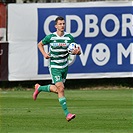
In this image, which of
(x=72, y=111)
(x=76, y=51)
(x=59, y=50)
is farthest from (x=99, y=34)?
(x=76, y=51)

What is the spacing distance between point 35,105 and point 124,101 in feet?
8.54

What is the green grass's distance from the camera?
11992 millimetres

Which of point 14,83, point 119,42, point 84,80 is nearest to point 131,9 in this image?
point 119,42

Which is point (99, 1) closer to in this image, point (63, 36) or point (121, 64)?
point (121, 64)

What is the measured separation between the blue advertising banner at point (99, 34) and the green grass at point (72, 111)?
5.30 ft

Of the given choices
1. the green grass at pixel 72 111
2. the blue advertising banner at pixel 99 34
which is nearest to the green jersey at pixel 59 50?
the green grass at pixel 72 111

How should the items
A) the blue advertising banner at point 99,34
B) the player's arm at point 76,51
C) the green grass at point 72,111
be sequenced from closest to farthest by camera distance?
the green grass at point 72,111
the player's arm at point 76,51
the blue advertising banner at point 99,34

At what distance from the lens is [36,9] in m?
23.5

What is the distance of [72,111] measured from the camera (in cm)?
1558

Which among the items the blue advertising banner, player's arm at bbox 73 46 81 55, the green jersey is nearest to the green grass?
the green jersey

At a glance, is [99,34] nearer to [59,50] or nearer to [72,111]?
[72,111]

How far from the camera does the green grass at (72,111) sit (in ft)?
39.3

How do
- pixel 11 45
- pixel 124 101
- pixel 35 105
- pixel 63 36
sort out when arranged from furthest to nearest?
pixel 11 45
pixel 124 101
pixel 35 105
pixel 63 36

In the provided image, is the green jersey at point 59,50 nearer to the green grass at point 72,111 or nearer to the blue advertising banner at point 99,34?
the green grass at point 72,111
